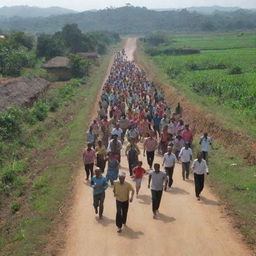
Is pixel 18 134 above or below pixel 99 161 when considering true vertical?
below

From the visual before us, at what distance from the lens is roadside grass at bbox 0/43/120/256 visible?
11312 mm

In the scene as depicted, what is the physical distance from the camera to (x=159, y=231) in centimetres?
1110

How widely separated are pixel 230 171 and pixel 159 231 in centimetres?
592

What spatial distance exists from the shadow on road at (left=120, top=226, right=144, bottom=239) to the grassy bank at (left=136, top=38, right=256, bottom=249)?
2.65 metres

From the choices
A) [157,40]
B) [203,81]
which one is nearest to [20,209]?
[203,81]

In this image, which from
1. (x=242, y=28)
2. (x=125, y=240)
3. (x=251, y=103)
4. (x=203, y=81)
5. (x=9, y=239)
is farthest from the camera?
(x=242, y=28)

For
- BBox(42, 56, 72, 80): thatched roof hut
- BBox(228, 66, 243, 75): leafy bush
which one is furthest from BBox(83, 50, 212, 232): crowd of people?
BBox(42, 56, 72, 80): thatched roof hut

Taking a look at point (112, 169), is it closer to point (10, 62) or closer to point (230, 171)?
point (230, 171)

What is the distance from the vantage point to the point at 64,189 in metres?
14.8

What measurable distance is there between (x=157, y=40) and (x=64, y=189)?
95.0 metres

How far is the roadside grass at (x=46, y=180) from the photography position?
37.1 feet

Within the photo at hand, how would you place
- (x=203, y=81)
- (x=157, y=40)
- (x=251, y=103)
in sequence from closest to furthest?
1. (x=251, y=103)
2. (x=203, y=81)
3. (x=157, y=40)

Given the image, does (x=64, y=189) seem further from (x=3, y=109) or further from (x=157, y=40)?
(x=157, y=40)

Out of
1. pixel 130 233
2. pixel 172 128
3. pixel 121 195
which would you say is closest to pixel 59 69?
pixel 172 128
